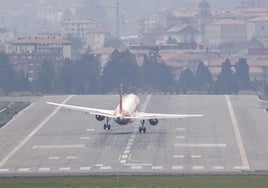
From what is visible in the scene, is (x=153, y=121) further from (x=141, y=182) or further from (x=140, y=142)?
(x=141, y=182)

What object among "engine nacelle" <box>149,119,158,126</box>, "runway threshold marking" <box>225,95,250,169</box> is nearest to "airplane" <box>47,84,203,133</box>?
"engine nacelle" <box>149,119,158,126</box>

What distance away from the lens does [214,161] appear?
121 meters

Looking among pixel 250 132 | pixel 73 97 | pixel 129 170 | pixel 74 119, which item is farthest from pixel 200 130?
pixel 73 97

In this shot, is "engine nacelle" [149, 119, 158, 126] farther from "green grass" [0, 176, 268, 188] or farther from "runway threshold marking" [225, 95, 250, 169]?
"green grass" [0, 176, 268, 188]

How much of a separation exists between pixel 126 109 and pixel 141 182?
3069 cm

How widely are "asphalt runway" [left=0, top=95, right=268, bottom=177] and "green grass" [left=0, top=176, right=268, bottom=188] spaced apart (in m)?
2.72

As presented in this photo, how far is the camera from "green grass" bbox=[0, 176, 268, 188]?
354ft

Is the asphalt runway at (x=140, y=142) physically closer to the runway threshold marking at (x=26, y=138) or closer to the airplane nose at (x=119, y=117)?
the runway threshold marking at (x=26, y=138)

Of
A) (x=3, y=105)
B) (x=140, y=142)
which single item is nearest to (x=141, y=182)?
(x=140, y=142)

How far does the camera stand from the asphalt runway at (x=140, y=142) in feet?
388

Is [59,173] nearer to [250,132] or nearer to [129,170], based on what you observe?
[129,170]

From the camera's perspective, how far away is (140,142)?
133 m

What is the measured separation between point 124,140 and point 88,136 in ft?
13.8

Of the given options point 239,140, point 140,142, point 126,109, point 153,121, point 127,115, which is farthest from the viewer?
point 153,121
